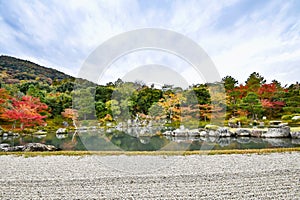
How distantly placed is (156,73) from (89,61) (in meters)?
1.55

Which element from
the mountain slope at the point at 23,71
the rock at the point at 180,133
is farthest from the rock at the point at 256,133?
the mountain slope at the point at 23,71

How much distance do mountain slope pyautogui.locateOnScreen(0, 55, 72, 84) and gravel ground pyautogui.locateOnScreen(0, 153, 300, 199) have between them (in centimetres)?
2672

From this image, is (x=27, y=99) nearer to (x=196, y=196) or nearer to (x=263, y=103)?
(x=196, y=196)

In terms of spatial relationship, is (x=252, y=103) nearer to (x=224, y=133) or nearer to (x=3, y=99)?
(x=224, y=133)

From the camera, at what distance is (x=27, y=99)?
1063cm

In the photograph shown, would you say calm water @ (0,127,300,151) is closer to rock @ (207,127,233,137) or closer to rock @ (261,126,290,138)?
rock @ (261,126,290,138)

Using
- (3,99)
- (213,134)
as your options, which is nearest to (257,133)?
(213,134)

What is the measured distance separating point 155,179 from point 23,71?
3504 centimetres

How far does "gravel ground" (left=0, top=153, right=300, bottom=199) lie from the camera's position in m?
2.26

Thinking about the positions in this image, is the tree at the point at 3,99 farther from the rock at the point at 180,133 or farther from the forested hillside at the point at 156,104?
the rock at the point at 180,133

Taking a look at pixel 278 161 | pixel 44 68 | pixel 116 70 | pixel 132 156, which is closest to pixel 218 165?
pixel 278 161

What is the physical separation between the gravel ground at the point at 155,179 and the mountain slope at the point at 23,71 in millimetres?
26717

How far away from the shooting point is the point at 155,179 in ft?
8.76

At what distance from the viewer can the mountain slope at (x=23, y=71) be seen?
2829cm
